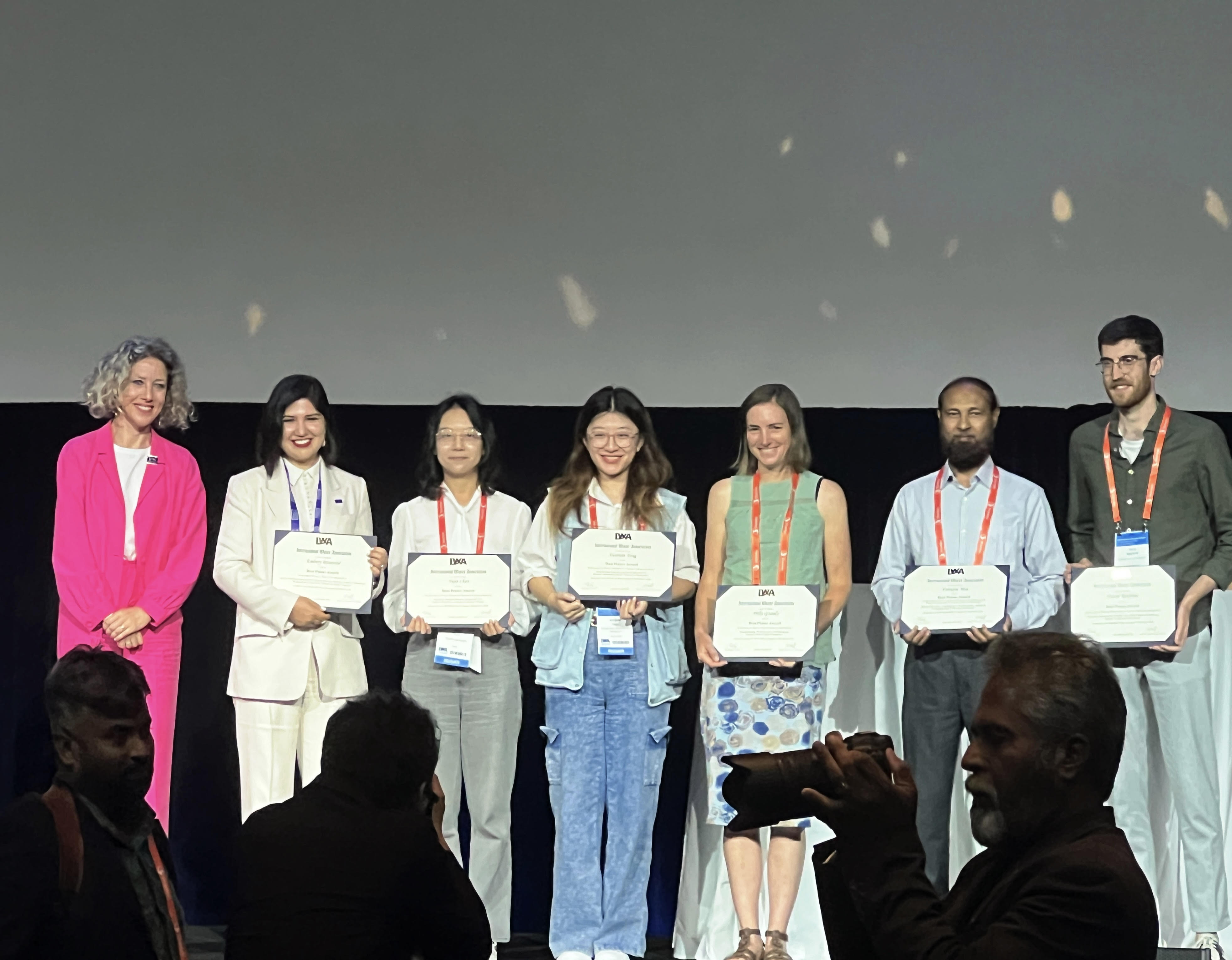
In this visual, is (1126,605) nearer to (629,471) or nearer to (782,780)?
(629,471)

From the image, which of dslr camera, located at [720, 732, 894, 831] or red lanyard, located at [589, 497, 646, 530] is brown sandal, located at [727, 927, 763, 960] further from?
dslr camera, located at [720, 732, 894, 831]

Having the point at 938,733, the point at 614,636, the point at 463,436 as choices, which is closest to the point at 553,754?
the point at 614,636

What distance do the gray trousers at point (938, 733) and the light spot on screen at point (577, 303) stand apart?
1.92 m

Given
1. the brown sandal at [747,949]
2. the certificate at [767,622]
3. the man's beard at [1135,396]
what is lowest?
the brown sandal at [747,949]

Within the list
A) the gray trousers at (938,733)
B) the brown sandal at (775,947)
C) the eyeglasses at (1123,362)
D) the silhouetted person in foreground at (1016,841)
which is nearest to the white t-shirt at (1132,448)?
the eyeglasses at (1123,362)

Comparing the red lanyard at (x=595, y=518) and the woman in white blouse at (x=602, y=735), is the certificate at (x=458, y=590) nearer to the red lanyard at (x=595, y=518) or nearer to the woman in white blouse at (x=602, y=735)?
the woman in white blouse at (x=602, y=735)

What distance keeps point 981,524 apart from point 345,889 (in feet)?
9.57

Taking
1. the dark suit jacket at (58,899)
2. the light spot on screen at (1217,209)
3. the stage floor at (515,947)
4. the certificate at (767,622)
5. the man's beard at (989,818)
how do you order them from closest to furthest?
1. the man's beard at (989,818)
2. the dark suit jacket at (58,899)
3. the certificate at (767,622)
4. the stage floor at (515,947)
5. the light spot on screen at (1217,209)

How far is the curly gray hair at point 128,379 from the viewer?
480cm

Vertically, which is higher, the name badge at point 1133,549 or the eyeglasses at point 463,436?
the eyeglasses at point 463,436

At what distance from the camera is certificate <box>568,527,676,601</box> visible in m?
4.64

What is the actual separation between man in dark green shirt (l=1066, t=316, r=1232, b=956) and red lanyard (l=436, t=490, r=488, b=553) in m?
1.90

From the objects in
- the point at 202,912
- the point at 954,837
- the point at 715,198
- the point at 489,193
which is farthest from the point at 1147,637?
the point at 202,912

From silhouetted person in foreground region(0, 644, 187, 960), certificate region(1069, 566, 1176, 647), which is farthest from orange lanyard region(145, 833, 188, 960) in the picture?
certificate region(1069, 566, 1176, 647)
